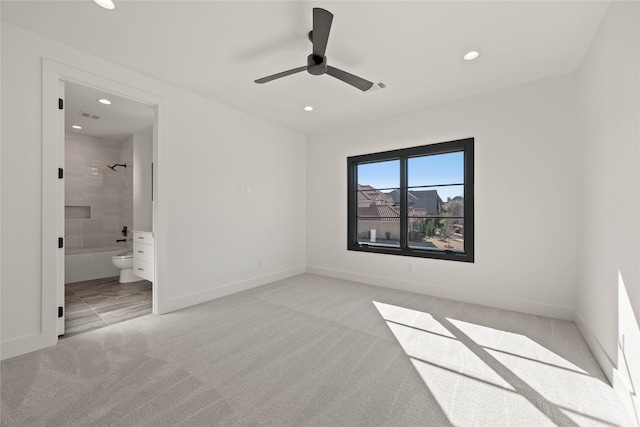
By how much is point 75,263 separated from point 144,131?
2569 millimetres

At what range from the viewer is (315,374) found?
2.00m

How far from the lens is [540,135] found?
10.2 ft

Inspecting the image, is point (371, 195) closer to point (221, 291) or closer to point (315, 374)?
point (221, 291)

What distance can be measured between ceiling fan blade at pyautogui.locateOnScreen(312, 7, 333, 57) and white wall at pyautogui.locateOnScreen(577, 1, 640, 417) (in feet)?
6.07

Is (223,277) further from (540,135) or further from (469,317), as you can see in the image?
(540,135)

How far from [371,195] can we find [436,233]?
127 cm

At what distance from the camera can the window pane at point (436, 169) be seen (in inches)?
150

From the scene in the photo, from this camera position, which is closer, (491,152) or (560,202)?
(560,202)

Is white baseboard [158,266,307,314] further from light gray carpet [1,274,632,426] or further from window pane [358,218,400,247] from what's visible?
window pane [358,218,400,247]

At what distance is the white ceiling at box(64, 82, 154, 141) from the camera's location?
335 centimetres

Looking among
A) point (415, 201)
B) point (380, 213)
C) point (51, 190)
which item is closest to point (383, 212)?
point (380, 213)

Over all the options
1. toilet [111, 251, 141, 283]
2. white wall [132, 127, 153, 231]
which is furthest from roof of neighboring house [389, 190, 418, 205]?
white wall [132, 127, 153, 231]

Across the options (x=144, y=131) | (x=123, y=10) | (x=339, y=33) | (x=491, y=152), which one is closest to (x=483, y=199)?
(x=491, y=152)

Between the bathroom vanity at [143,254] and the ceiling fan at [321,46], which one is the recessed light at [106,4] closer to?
the ceiling fan at [321,46]
